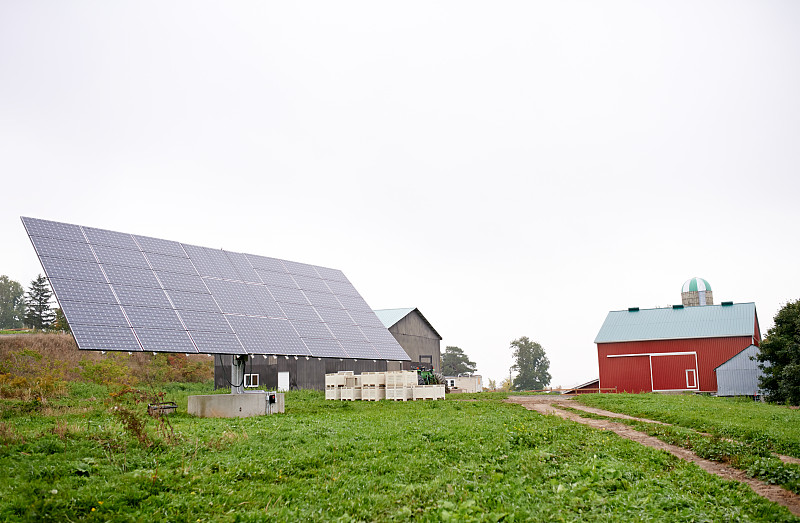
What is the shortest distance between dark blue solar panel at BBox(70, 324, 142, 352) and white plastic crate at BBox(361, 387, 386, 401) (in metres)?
15.3

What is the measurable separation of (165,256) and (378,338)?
12322 millimetres

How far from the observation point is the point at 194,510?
36.9 ft

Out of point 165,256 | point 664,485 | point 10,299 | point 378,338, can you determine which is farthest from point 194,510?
point 10,299

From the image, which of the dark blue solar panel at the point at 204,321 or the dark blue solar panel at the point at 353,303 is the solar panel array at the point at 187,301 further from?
the dark blue solar panel at the point at 353,303

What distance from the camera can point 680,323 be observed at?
5466 centimetres

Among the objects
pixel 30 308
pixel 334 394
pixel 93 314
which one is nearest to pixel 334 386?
pixel 334 394

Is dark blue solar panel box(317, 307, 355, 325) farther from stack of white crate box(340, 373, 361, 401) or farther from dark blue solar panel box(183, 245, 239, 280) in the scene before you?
dark blue solar panel box(183, 245, 239, 280)

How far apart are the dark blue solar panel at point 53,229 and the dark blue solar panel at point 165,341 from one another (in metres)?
5.67

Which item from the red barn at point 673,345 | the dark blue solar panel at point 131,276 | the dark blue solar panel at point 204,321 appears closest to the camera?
the dark blue solar panel at point 131,276

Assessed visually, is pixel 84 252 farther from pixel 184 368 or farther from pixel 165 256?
pixel 184 368

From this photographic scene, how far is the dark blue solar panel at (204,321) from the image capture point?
926 inches

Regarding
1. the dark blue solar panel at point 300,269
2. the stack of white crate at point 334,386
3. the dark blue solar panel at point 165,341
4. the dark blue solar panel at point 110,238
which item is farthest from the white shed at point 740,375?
the dark blue solar panel at point 110,238

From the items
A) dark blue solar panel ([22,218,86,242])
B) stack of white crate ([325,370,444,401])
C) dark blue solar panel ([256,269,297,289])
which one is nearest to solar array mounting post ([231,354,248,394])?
dark blue solar panel ([256,269,297,289])

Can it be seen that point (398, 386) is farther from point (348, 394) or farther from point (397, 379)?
point (348, 394)
